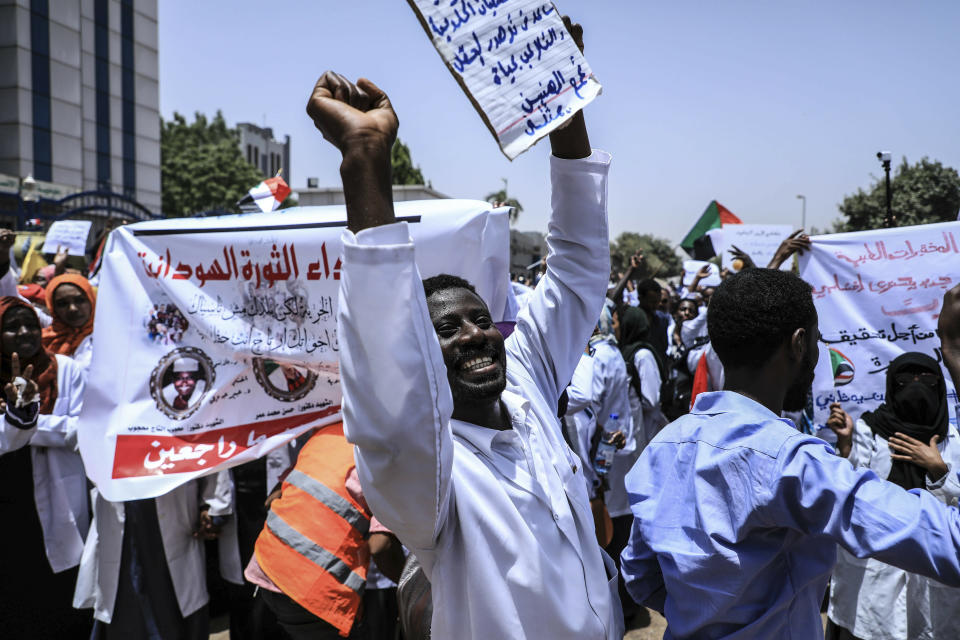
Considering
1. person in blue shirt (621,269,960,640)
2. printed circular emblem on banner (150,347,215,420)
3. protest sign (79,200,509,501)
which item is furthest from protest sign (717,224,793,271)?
person in blue shirt (621,269,960,640)

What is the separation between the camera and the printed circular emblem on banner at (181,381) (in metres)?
3.35

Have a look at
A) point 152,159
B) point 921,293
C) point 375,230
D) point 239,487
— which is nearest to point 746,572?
point 375,230

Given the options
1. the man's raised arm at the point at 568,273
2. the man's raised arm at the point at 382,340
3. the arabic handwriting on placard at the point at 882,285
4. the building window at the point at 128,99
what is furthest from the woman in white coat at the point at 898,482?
the building window at the point at 128,99

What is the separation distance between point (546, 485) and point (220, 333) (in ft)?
7.31

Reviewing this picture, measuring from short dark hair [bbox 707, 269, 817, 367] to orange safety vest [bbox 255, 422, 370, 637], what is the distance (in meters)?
1.60

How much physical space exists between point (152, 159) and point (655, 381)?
40364 millimetres

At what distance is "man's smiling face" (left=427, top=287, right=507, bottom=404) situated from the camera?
1700mm

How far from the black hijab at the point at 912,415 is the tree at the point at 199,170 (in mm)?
39660

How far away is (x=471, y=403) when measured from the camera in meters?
1.71

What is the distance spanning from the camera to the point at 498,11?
1.60 m

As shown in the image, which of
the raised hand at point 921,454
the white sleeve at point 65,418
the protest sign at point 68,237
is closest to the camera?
the raised hand at point 921,454

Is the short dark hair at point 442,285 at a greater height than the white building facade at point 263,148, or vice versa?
the white building facade at point 263,148

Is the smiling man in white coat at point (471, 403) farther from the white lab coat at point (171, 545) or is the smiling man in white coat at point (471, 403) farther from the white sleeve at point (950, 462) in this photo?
the white lab coat at point (171, 545)

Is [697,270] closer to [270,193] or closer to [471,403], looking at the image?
[270,193]
